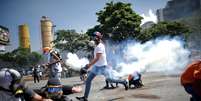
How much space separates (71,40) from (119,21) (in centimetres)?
1568

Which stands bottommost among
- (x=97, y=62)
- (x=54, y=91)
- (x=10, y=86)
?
(x=54, y=91)

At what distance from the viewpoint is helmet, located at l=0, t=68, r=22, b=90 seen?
13.0 ft

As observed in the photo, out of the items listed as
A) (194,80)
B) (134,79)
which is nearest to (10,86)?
(194,80)

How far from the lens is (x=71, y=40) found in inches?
2307

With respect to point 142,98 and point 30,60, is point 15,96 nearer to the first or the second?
point 142,98

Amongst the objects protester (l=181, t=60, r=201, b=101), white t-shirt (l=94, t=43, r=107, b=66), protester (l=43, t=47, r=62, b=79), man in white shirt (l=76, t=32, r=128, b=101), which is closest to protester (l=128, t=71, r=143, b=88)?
protester (l=43, t=47, r=62, b=79)

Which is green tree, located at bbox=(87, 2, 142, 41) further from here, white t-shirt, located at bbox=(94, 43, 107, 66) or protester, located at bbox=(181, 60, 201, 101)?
protester, located at bbox=(181, 60, 201, 101)

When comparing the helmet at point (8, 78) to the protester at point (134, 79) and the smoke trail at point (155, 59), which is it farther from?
the smoke trail at point (155, 59)

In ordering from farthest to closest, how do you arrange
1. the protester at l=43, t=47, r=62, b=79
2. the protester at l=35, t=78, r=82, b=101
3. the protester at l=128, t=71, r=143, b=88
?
the protester at l=128, t=71, r=143, b=88 → the protester at l=43, t=47, r=62, b=79 → the protester at l=35, t=78, r=82, b=101

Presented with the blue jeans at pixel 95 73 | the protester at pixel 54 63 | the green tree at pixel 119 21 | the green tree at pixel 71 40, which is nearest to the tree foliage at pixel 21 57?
the green tree at pixel 71 40

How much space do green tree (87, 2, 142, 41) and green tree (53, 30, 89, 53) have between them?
10.2m

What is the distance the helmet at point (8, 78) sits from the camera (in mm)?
3973

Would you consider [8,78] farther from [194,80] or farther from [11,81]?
[194,80]

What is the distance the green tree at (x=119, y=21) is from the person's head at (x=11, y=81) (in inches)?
1556
